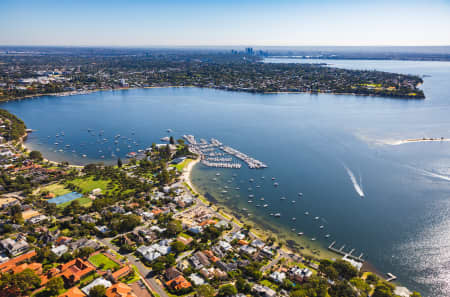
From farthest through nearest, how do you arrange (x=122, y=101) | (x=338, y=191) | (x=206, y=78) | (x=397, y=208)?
(x=206, y=78) → (x=122, y=101) → (x=338, y=191) → (x=397, y=208)

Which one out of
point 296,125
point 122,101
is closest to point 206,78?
point 122,101

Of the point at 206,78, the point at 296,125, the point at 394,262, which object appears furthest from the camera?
the point at 206,78

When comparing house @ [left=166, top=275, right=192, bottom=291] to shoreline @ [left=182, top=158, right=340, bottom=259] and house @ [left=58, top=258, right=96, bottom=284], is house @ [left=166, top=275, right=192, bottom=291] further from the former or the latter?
shoreline @ [left=182, top=158, right=340, bottom=259]

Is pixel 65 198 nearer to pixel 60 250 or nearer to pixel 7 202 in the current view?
pixel 7 202

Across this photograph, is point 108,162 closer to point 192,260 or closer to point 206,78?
point 192,260

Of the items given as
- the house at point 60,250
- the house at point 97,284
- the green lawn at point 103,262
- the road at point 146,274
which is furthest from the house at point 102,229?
the house at point 97,284

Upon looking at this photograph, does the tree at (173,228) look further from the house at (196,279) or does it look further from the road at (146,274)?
the house at (196,279)
